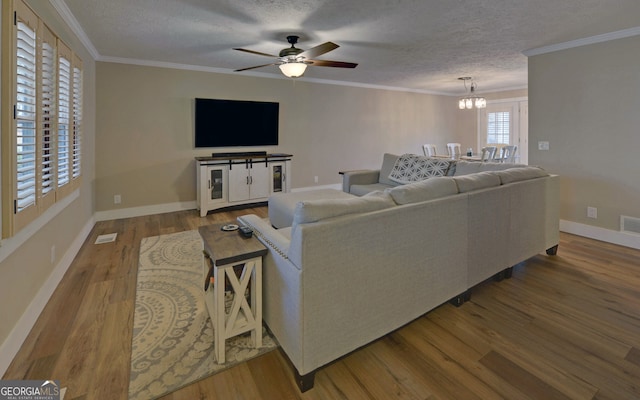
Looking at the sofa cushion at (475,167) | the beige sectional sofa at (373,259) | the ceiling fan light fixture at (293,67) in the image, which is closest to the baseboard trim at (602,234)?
the sofa cushion at (475,167)

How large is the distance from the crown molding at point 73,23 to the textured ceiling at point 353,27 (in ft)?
0.16

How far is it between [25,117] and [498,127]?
361 inches

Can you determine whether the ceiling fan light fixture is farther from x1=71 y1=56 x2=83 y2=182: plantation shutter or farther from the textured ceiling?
x1=71 y1=56 x2=83 y2=182: plantation shutter

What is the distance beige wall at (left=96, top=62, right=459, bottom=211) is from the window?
1.85m

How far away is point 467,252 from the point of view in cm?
234

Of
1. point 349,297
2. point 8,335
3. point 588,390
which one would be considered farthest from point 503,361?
point 8,335

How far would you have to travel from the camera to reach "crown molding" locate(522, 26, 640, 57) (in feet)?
11.4

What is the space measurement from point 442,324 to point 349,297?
0.88m

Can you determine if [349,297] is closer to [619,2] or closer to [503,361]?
[503,361]

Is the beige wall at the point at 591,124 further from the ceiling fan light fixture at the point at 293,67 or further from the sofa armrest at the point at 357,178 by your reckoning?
the ceiling fan light fixture at the point at 293,67

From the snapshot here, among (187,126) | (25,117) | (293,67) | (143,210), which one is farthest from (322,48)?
(143,210)

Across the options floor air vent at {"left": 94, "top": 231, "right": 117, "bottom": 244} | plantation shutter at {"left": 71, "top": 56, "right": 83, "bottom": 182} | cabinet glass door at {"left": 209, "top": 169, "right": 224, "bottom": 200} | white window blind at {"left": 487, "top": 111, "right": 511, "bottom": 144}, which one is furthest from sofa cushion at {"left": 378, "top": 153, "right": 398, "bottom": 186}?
white window blind at {"left": 487, "top": 111, "right": 511, "bottom": 144}

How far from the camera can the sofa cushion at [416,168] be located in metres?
4.19

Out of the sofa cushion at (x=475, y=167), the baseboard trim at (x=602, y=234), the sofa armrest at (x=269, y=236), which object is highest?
the sofa cushion at (x=475, y=167)
